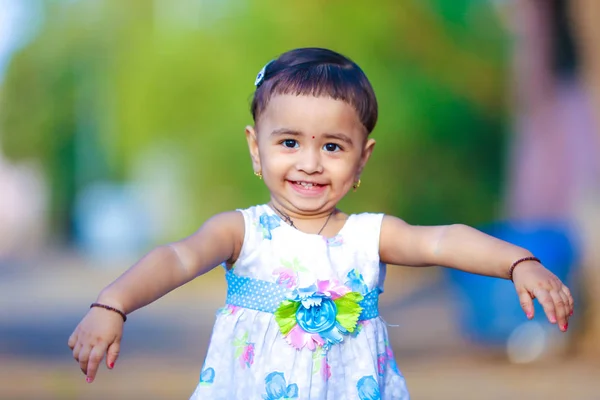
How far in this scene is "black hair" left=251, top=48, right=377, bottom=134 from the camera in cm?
300

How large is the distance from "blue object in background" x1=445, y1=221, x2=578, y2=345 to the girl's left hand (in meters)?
5.04

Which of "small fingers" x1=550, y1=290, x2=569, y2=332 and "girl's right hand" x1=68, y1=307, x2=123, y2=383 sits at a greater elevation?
"small fingers" x1=550, y1=290, x2=569, y2=332

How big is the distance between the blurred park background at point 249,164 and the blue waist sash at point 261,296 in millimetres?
3589

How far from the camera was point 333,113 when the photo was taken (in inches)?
117

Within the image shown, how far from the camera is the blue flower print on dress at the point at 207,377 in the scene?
2971 millimetres

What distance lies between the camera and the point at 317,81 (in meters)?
2.99

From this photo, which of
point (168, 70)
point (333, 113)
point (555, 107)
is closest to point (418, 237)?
point (333, 113)

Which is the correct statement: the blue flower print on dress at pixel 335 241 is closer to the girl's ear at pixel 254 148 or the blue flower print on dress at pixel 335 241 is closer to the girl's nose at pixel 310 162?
the girl's nose at pixel 310 162

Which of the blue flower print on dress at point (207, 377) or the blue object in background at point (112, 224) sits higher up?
the blue object in background at point (112, 224)

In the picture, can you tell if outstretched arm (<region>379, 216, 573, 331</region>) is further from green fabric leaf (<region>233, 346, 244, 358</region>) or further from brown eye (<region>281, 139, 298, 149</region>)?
green fabric leaf (<region>233, 346, 244, 358</region>)

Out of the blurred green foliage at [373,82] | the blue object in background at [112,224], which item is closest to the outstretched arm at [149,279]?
the blurred green foliage at [373,82]

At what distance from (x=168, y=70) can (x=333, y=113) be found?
1494 centimetres

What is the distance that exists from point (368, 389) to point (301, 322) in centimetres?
29

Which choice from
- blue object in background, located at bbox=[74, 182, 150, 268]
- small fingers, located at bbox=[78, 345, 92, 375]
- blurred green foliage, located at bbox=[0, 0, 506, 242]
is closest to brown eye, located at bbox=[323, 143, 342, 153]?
small fingers, located at bbox=[78, 345, 92, 375]
